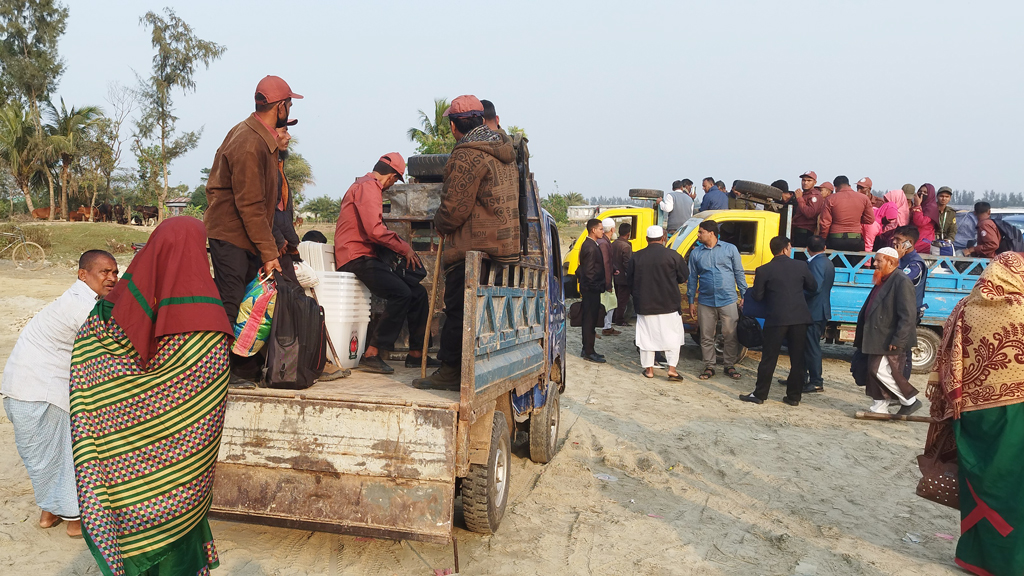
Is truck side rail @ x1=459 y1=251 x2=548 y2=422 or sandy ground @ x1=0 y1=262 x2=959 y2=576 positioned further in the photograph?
sandy ground @ x1=0 y1=262 x2=959 y2=576

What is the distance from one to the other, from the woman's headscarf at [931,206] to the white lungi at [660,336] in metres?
4.85

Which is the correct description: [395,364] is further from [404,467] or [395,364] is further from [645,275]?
[645,275]

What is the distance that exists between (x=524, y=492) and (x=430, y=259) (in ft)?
6.90

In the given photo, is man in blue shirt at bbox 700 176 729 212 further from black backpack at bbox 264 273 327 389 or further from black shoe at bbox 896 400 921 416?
black backpack at bbox 264 273 327 389

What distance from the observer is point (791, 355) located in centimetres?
781

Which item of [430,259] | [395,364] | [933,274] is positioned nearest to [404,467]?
[395,364]

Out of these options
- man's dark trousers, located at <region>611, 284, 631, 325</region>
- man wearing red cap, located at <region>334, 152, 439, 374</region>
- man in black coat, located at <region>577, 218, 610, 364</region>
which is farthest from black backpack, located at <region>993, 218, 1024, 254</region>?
man wearing red cap, located at <region>334, 152, 439, 374</region>

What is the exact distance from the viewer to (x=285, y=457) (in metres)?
3.22

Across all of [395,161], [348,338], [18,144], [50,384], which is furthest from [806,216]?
[18,144]

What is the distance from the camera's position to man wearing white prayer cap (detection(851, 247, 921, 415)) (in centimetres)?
661

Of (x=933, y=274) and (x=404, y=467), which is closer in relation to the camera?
(x=404, y=467)

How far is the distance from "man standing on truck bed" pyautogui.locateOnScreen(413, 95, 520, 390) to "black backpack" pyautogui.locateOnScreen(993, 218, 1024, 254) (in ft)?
29.8

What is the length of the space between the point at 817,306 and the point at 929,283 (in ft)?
6.73

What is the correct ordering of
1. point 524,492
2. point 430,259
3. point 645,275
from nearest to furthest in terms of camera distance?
point 524,492
point 430,259
point 645,275
